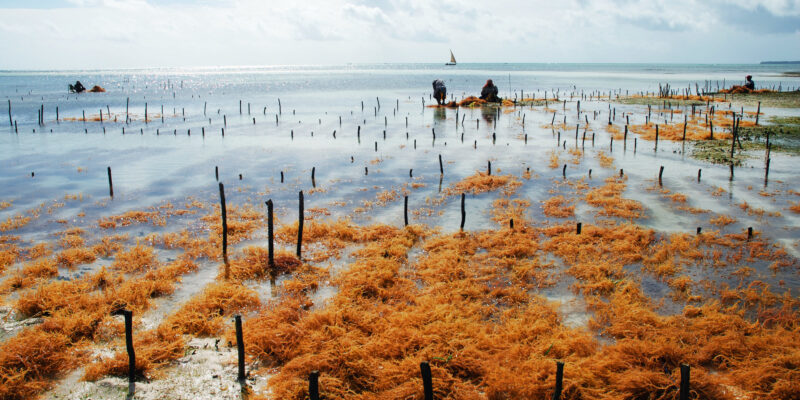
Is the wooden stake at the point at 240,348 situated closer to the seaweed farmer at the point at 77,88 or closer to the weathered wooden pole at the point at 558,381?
the weathered wooden pole at the point at 558,381

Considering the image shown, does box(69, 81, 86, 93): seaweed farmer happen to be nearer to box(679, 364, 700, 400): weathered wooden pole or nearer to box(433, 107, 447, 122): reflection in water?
box(433, 107, 447, 122): reflection in water

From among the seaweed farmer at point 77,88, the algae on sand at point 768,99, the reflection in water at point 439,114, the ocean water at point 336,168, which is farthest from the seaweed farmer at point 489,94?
the seaweed farmer at point 77,88

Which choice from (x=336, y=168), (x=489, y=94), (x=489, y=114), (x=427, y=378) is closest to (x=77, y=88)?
(x=489, y=94)

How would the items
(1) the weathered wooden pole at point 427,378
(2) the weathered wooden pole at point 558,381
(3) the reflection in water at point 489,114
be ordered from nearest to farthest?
(1) the weathered wooden pole at point 427,378
(2) the weathered wooden pole at point 558,381
(3) the reflection in water at point 489,114

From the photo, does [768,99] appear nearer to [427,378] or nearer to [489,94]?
[489,94]

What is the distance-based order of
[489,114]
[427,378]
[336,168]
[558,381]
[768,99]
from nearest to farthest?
[427,378] → [558,381] → [336,168] → [489,114] → [768,99]

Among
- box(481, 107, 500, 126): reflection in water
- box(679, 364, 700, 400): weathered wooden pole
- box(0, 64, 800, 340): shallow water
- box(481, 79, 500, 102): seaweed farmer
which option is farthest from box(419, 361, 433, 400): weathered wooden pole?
box(481, 79, 500, 102): seaweed farmer

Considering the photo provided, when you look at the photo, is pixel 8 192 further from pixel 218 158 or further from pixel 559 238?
pixel 559 238

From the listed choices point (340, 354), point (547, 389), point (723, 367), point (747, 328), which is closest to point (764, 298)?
point (747, 328)

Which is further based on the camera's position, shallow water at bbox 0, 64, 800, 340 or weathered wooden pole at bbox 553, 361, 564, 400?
shallow water at bbox 0, 64, 800, 340

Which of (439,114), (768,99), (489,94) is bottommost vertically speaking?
(439,114)

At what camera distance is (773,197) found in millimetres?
20344

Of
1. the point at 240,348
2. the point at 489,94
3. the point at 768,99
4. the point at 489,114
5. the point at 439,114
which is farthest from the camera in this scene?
the point at 489,94

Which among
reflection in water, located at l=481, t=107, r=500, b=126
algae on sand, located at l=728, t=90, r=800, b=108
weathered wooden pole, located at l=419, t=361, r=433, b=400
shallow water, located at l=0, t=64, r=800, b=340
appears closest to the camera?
weathered wooden pole, located at l=419, t=361, r=433, b=400
